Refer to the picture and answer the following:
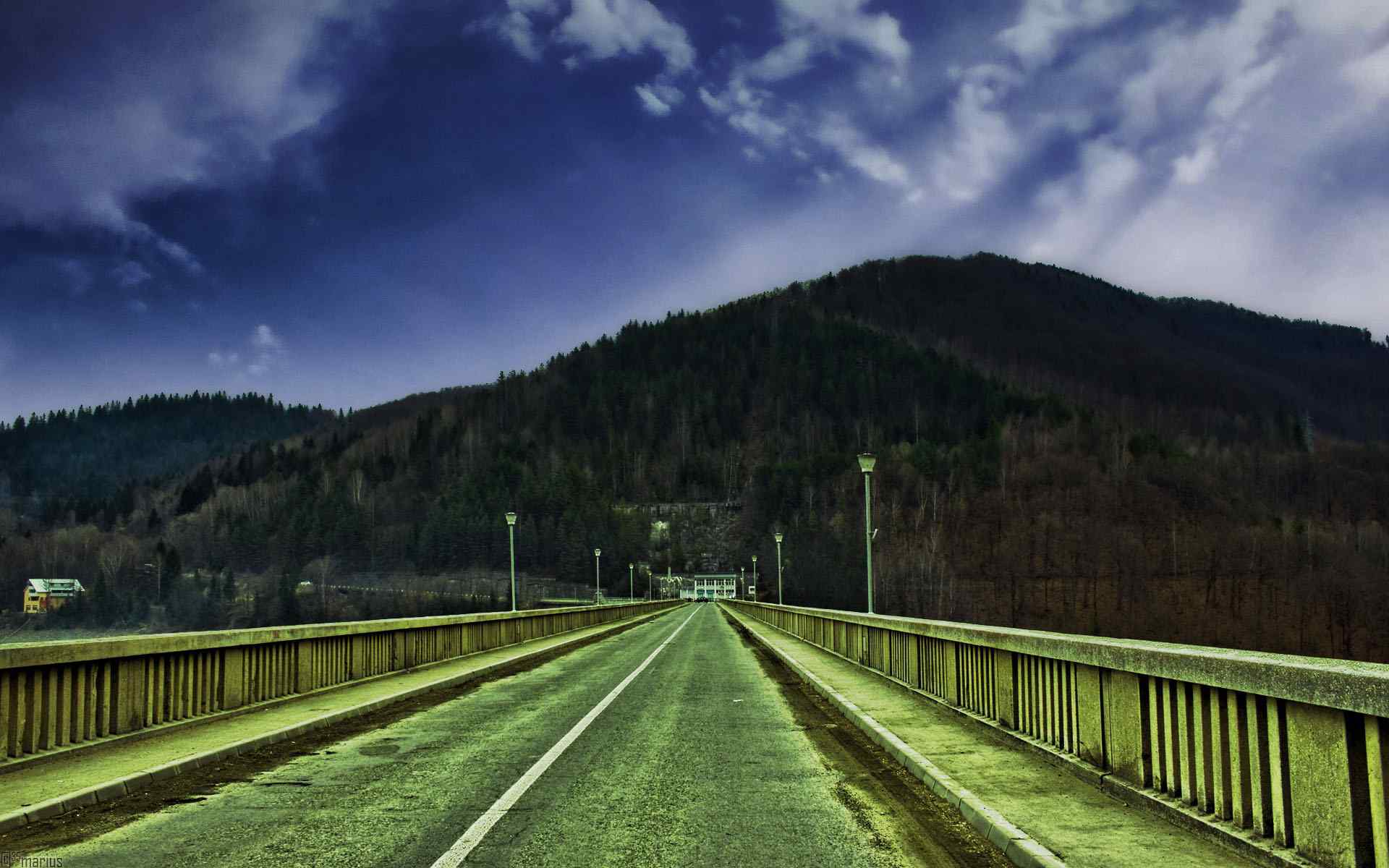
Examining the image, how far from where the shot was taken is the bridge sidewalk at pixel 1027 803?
19.0 feet

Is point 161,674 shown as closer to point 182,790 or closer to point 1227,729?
point 182,790

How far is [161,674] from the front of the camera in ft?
36.2

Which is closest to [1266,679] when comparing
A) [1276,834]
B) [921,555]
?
[1276,834]

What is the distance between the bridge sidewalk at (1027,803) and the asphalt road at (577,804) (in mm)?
243

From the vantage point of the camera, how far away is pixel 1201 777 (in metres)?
6.21

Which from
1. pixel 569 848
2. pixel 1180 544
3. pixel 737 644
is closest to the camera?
pixel 569 848

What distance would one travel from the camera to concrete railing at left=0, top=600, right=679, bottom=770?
888cm

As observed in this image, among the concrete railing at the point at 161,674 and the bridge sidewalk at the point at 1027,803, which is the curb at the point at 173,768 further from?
the bridge sidewalk at the point at 1027,803

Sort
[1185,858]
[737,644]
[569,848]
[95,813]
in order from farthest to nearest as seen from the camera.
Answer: [737,644]
[95,813]
[569,848]
[1185,858]

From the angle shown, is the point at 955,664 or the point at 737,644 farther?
the point at 737,644

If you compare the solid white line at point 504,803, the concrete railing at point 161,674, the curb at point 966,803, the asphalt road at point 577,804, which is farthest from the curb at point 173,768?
the curb at point 966,803

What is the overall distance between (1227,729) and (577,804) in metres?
4.66

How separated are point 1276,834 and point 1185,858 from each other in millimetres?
531

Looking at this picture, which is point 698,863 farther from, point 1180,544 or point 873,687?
point 1180,544
